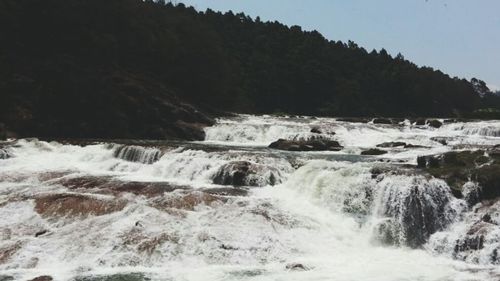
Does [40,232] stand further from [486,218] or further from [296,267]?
[486,218]

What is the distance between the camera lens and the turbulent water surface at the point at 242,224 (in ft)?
47.1

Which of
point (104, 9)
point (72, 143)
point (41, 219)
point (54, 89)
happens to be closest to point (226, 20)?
point (104, 9)

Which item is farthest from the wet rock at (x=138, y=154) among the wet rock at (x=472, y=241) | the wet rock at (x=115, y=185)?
the wet rock at (x=472, y=241)

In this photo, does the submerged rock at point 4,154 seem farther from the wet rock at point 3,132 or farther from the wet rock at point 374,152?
the wet rock at point 374,152

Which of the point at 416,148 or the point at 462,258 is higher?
the point at 416,148

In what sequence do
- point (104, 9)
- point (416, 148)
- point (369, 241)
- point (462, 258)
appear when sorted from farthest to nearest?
point (104, 9) → point (416, 148) → point (369, 241) → point (462, 258)

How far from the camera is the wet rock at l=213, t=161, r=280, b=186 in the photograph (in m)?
22.0

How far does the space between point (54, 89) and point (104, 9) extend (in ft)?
35.8

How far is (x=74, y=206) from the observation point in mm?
17859

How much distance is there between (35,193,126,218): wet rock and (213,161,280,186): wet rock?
507cm

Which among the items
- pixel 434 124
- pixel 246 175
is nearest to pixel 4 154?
pixel 246 175

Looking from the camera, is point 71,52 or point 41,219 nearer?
point 41,219

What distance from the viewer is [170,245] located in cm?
1531

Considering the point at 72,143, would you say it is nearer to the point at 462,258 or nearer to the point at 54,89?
the point at 54,89
